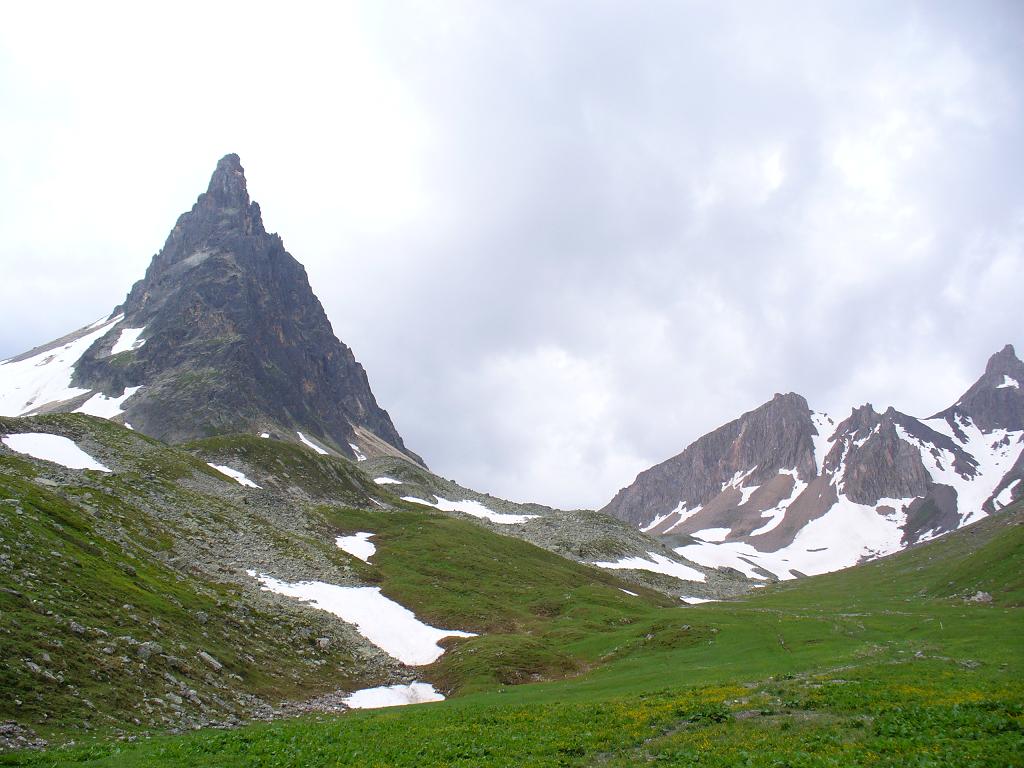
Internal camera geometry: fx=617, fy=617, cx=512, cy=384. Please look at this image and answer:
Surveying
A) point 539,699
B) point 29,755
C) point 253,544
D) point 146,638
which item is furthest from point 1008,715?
point 253,544

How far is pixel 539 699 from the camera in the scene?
35188mm

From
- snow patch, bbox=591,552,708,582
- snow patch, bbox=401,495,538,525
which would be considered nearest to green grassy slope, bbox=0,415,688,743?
snow patch, bbox=591,552,708,582

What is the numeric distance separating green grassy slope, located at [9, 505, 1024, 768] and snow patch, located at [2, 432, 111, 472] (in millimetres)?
63058

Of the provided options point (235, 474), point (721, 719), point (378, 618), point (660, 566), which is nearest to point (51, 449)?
point (235, 474)

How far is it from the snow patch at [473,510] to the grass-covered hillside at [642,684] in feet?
207

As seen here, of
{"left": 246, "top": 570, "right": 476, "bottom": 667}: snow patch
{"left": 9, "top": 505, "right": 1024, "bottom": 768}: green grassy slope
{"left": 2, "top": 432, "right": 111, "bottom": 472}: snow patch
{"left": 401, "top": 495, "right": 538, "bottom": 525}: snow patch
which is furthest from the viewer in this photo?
{"left": 401, "top": 495, "right": 538, "bottom": 525}: snow patch

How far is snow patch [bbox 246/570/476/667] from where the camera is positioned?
55656 millimetres

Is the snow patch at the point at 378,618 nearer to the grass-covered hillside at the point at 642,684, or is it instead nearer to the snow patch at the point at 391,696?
the grass-covered hillside at the point at 642,684

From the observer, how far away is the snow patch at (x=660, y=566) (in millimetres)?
127387

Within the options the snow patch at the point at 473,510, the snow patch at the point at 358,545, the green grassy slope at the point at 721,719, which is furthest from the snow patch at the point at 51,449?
the snow patch at the point at 473,510

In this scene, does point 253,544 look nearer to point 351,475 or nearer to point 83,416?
point 83,416

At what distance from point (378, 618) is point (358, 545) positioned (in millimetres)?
28429

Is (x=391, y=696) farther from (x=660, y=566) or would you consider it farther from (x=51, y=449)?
(x=660, y=566)

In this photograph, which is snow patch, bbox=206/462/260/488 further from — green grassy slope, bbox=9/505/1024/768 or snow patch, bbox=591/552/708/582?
green grassy slope, bbox=9/505/1024/768
